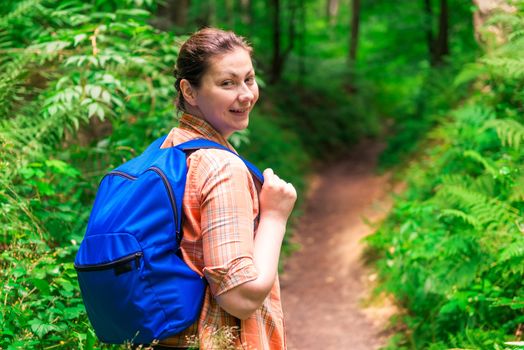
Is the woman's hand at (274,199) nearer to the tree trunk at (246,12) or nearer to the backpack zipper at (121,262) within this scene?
the backpack zipper at (121,262)

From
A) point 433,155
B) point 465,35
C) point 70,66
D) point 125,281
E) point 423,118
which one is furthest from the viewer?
point 465,35

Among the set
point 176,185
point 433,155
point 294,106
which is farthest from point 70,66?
point 294,106

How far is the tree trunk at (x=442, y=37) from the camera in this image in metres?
13.8

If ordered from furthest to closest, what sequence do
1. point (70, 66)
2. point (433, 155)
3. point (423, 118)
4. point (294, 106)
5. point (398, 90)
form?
1. point (398, 90)
2. point (294, 106)
3. point (423, 118)
4. point (433, 155)
5. point (70, 66)

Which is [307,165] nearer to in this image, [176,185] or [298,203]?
[298,203]

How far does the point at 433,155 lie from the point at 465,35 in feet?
25.7

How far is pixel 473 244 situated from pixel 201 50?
9.39ft

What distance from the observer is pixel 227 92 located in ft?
6.99

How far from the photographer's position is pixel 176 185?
193cm

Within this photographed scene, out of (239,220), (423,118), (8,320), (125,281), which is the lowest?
(423,118)

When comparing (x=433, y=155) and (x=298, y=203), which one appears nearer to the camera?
(x=433, y=155)

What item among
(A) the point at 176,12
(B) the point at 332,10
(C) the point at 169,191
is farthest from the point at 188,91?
(B) the point at 332,10

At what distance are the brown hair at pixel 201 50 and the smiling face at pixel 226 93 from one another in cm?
2

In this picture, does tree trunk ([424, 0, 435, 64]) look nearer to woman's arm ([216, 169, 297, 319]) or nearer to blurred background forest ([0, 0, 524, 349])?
blurred background forest ([0, 0, 524, 349])
